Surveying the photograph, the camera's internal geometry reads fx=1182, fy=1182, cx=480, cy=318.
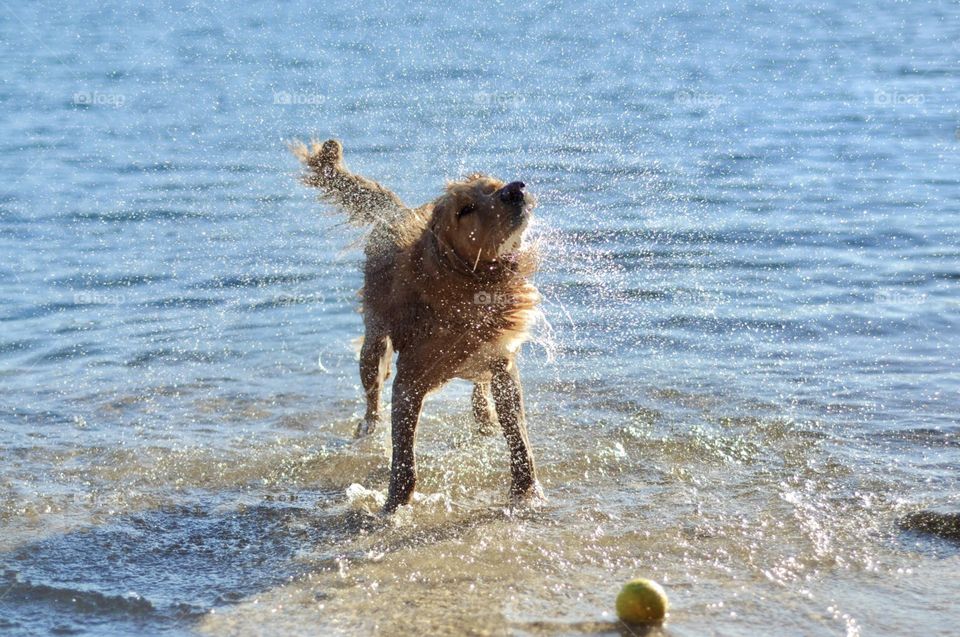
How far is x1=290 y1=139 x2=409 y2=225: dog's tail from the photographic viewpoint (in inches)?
274

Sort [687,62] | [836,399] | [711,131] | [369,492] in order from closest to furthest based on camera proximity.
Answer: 1. [369,492]
2. [836,399]
3. [711,131]
4. [687,62]

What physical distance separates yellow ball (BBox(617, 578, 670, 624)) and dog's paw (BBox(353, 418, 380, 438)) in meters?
2.95

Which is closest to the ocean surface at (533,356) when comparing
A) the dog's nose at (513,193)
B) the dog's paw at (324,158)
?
the dog's paw at (324,158)

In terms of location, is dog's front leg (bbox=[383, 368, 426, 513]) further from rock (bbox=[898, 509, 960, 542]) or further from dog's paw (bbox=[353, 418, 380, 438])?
rock (bbox=[898, 509, 960, 542])

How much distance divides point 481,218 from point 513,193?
21 centimetres

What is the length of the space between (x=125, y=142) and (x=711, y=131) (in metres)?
7.05

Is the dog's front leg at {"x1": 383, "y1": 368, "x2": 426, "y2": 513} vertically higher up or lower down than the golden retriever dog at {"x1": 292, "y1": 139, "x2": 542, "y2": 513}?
lower down

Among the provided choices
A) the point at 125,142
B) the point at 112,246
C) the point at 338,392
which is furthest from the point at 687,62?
the point at 338,392

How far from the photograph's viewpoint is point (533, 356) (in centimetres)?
797

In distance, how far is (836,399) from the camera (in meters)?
6.72

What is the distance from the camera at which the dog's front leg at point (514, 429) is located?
5652mm

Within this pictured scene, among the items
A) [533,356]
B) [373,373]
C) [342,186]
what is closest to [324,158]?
[342,186]

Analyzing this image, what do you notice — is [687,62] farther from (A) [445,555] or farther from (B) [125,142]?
(A) [445,555]

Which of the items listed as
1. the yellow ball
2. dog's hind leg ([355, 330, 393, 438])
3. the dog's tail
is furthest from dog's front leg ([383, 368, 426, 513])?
the yellow ball
